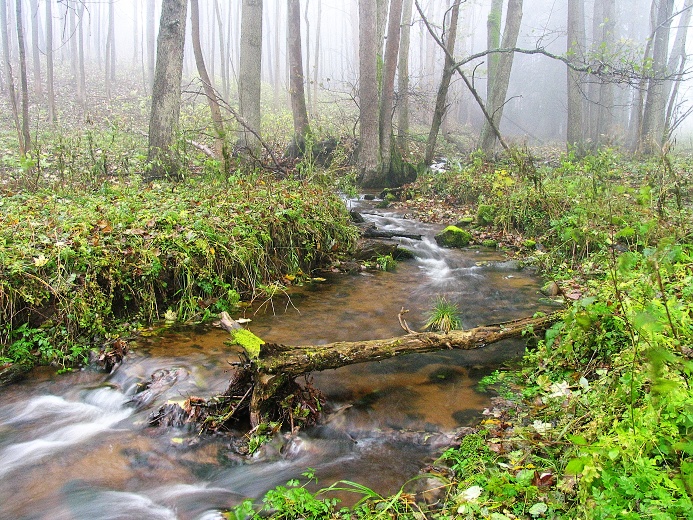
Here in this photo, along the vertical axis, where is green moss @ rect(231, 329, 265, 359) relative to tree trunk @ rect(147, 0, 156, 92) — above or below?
below

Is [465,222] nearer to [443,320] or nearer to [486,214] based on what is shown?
[486,214]

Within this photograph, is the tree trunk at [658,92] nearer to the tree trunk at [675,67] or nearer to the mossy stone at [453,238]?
the tree trunk at [675,67]

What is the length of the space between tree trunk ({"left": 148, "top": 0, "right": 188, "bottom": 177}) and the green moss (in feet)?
23.6

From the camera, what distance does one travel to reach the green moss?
12.2 ft

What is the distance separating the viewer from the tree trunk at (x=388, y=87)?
45.7 ft

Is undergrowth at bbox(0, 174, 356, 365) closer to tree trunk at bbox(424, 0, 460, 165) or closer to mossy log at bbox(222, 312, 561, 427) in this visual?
mossy log at bbox(222, 312, 561, 427)

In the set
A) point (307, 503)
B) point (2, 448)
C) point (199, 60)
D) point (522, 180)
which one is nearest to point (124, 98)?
point (199, 60)

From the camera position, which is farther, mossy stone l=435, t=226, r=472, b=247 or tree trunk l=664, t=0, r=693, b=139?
tree trunk l=664, t=0, r=693, b=139

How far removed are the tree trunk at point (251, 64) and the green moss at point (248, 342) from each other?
416 inches

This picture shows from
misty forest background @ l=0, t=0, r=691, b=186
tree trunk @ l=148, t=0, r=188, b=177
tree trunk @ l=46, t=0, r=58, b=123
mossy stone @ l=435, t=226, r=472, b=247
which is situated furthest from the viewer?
tree trunk @ l=46, t=0, r=58, b=123

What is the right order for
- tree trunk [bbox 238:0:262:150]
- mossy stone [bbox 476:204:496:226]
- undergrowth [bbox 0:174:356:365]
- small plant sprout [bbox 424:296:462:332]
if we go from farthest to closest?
tree trunk [bbox 238:0:262:150]
mossy stone [bbox 476:204:496:226]
small plant sprout [bbox 424:296:462:332]
undergrowth [bbox 0:174:356:365]

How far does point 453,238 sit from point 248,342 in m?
6.72

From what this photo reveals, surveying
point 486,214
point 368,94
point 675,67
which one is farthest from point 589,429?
point 675,67

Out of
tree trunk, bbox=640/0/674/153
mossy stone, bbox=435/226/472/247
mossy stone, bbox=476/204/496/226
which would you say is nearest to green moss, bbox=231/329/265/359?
mossy stone, bbox=435/226/472/247
